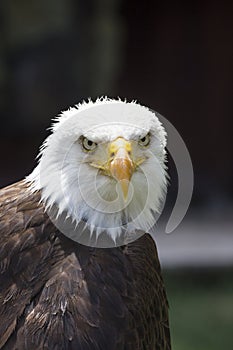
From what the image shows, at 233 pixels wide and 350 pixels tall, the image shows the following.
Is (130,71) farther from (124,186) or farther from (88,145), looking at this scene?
(124,186)

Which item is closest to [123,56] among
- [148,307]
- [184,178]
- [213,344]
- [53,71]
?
[53,71]

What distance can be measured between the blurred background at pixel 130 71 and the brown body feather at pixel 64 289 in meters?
6.25

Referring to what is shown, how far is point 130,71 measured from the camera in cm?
1176

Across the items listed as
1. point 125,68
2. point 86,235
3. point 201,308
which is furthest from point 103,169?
point 125,68

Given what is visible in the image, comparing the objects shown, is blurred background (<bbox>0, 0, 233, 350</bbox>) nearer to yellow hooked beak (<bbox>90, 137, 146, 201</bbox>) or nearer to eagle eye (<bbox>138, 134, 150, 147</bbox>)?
eagle eye (<bbox>138, 134, 150, 147</bbox>)

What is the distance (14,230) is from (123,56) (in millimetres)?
7064

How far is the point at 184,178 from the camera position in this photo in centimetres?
551

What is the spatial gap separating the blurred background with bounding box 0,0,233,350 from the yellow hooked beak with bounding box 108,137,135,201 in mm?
6565

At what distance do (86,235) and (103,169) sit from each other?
0.32 m

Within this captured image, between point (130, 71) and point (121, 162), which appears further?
point (130, 71)

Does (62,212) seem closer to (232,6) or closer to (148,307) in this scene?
(148,307)

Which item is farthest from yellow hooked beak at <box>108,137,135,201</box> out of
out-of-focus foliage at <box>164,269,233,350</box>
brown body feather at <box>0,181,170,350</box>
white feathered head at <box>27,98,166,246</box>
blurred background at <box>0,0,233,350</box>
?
blurred background at <box>0,0,233,350</box>

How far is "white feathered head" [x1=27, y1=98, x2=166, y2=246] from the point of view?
452 cm

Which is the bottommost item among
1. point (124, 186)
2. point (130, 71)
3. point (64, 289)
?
point (64, 289)
